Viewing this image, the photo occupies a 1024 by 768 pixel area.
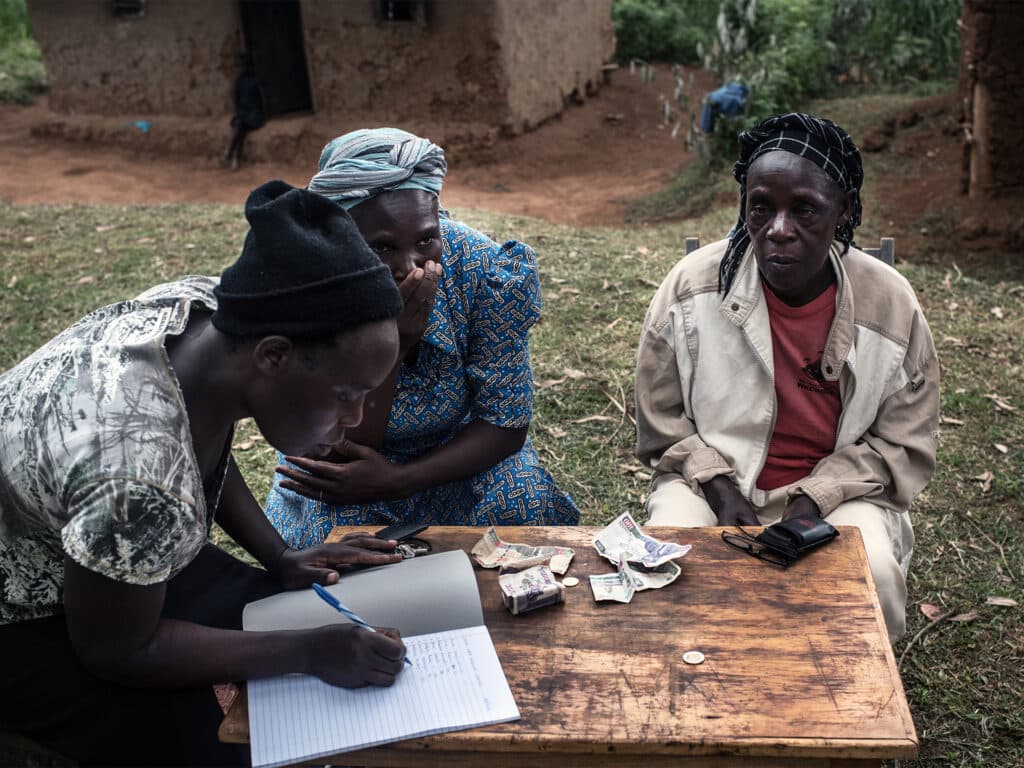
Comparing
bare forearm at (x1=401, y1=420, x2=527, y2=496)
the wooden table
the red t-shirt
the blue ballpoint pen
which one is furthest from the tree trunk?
the blue ballpoint pen

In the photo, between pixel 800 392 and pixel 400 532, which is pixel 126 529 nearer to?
pixel 400 532

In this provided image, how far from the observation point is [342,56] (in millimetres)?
11766

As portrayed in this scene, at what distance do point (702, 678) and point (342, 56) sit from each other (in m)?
11.2

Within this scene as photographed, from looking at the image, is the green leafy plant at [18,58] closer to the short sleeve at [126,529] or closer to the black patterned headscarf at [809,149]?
the black patterned headscarf at [809,149]

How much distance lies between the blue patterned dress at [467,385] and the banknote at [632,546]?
22.0 inches

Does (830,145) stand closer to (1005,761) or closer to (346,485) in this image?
(346,485)

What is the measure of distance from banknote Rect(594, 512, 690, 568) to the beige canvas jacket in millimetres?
567

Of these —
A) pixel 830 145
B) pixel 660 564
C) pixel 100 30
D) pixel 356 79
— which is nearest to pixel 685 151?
pixel 356 79

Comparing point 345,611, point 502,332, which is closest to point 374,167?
point 502,332

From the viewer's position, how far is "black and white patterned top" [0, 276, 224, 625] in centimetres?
159

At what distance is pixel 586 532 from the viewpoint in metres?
2.37

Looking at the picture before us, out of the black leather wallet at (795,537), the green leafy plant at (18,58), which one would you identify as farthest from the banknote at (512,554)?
the green leafy plant at (18,58)

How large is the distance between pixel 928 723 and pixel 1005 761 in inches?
9.2

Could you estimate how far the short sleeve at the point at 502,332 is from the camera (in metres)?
2.69
